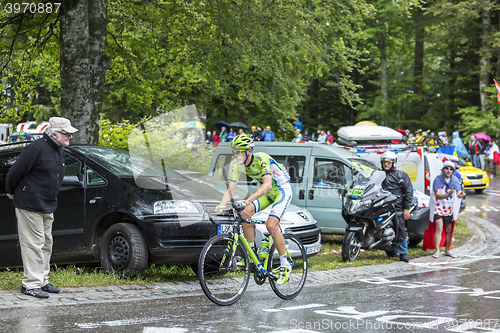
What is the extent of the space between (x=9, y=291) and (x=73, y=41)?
526 centimetres

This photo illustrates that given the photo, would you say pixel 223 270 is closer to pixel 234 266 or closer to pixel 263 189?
pixel 234 266

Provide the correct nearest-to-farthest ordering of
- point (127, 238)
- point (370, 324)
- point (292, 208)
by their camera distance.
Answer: point (370, 324) < point (127, 238) < point (292, 208)

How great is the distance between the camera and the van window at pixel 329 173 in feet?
35.6

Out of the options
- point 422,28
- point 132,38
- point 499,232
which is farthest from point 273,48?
point 422,28

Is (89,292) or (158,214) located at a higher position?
(158,214)

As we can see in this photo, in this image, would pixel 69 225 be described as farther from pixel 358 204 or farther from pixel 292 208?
pixel 358 204

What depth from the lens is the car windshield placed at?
7355 millimetres

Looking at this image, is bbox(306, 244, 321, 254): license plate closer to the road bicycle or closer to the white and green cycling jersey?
the road bicycle

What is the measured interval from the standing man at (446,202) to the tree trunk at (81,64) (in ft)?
22.2

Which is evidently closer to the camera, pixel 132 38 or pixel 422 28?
pixel 132 38

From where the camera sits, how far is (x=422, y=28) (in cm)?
3619

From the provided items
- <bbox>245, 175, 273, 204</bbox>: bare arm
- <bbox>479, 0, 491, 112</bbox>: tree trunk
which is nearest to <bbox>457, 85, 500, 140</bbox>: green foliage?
<bbox>479, 0, 491, 112</bbox>: tree trunk

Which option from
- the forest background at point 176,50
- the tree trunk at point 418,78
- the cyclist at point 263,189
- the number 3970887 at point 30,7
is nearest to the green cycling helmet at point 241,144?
the cyclist at point 263,189

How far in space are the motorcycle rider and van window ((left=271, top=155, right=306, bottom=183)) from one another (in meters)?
1.76
